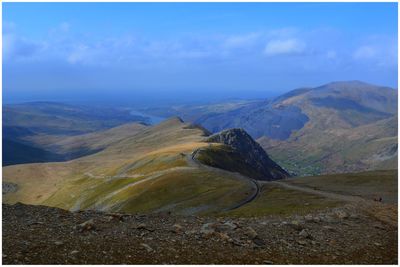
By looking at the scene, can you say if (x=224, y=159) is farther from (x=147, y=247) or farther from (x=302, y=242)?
(x=147, y=247)

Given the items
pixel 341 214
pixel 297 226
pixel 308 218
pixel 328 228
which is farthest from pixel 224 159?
pixel 297 226

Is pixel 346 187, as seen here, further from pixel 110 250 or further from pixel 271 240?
pixel 110 250

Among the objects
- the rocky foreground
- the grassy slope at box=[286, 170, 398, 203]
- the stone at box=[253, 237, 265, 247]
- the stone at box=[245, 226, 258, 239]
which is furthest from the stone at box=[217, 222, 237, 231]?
the grassy slope at box=[286, 170, 398, 203]

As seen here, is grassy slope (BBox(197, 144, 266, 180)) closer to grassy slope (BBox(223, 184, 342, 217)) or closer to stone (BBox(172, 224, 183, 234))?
grassy slope (BBox(223, 184, 342, 217))

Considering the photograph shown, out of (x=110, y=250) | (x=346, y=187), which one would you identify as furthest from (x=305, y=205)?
(x=110, y=250)

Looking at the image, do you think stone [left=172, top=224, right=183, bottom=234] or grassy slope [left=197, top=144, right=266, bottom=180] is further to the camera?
grassy slope [left=197, top=144, right=266, bottom=180]

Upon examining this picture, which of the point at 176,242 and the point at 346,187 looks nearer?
the point at 176,242

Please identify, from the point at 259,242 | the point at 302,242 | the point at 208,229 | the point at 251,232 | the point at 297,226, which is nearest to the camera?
the point at 259,242

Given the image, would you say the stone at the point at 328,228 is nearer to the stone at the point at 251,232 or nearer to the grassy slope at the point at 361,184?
the stone at the point at 251,232
